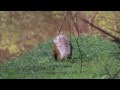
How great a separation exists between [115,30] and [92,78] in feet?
2.48

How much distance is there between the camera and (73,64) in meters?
26.0

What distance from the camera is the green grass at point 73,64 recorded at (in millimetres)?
25969

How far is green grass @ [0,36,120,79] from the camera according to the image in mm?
25969

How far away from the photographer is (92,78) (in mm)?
25953

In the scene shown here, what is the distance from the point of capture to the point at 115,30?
1028 inches

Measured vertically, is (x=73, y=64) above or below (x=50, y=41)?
below
